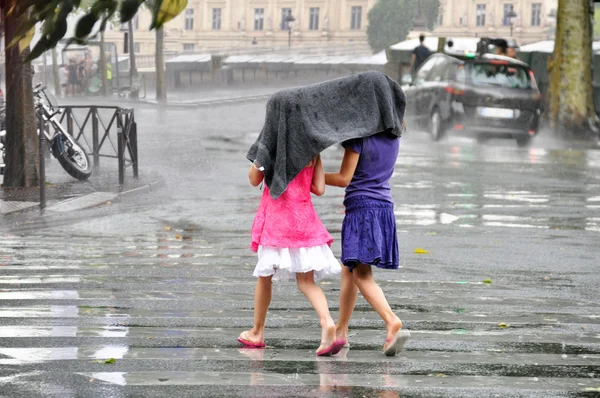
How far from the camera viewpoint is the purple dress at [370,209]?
20.4 ft

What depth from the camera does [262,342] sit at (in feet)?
21.2

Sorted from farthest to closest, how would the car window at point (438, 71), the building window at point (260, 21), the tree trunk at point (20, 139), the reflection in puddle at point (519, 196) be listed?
the building window at point (260, 21), the car window at point (438, 71), the tree trunk at point (20, 139), the reflection in puddle at point (519, 196)

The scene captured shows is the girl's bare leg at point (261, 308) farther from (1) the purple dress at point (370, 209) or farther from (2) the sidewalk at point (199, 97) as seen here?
(2) the sidewalk at point (199, 97)

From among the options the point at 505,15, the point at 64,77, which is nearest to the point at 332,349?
the point at 64,77

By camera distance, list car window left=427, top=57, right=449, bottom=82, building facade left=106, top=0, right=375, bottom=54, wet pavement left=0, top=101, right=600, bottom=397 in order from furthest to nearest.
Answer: building facade left=106, top=0, right=375, bottom=54 < car window left=427, top=57, right=449, bottom=82 < wet pavement left=0, top=101, right=600, bottom=397

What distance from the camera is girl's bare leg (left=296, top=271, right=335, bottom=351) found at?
613cm

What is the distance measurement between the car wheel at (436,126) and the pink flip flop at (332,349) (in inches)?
754

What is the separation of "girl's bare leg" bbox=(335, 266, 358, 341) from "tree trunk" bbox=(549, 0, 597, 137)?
71.8ft

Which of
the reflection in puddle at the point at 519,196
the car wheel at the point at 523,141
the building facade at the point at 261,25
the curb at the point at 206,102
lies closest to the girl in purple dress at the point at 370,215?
the reflection in puddle at the point at 519,196

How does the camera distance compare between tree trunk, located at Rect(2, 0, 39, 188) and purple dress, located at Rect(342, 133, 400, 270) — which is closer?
purple dress, located at Rect(342, 133, 400, 270)

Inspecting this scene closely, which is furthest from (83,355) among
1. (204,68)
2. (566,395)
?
(204,68)

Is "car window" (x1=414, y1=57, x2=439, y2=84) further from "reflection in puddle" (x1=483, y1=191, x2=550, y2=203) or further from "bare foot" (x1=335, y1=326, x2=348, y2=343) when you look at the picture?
"bare foot" (x1=335, y1=326, x2=348, y2=343)

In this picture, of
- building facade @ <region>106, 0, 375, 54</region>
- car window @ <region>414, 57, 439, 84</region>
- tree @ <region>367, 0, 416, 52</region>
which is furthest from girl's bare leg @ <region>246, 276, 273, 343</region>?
building facade @ <region>106, 0, 375, 54</region>

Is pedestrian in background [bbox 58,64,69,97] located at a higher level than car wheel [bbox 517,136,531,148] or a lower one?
lower
